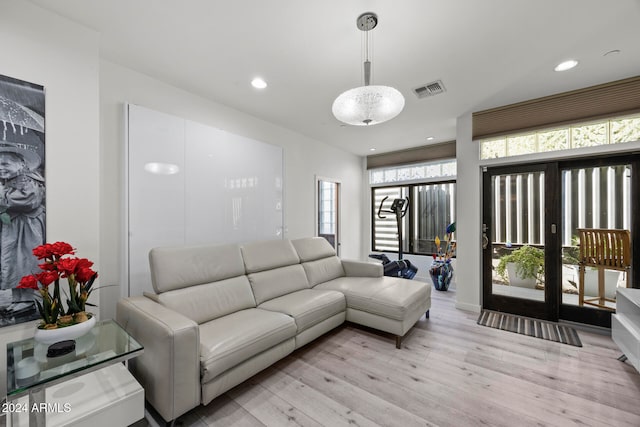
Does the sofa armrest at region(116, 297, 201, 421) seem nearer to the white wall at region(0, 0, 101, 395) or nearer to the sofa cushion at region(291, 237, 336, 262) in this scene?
the white wall at region(0, 0, 101, 395)

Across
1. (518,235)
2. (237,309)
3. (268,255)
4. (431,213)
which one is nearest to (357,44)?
(268,255)

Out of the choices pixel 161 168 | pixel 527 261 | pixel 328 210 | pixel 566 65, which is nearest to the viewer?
pixel 566 65

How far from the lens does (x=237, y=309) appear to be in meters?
2.40

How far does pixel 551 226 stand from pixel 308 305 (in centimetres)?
308

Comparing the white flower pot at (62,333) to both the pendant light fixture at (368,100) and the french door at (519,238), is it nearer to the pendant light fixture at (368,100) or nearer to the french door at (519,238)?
the pendant light fixture at (368,100)

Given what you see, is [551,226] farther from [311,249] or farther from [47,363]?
[47,363]

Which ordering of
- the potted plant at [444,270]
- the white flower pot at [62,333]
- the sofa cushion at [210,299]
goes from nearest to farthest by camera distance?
the white flower pot at [62,333] < the sofa cushion at [210,299] < the potted plant at [444,270]

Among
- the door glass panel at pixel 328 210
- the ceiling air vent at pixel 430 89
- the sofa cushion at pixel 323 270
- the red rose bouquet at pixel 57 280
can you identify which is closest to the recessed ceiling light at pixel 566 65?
the ceiling air vent at pixel 430 89

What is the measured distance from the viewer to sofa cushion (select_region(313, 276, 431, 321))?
2547 mm

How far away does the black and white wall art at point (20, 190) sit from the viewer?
1.57 meters

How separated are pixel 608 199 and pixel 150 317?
14.9ft

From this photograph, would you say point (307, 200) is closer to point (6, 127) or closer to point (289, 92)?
point (289, 92)

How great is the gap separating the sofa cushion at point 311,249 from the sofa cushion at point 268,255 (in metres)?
0.13

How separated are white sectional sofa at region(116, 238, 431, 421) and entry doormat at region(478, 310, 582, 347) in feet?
2.91
